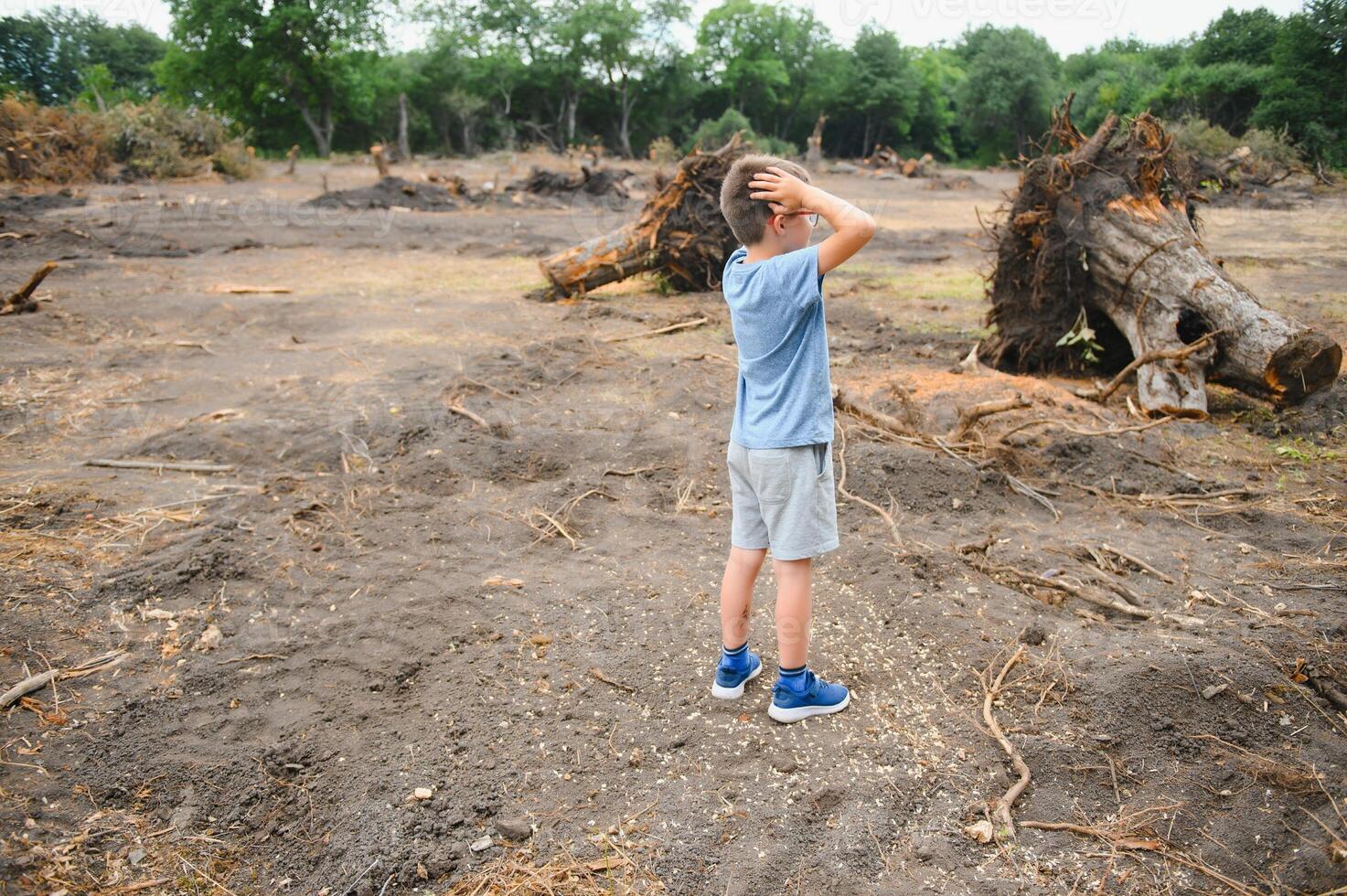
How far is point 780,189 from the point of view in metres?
2.32

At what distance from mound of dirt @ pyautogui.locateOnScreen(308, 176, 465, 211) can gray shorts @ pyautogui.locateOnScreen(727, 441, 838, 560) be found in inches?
685

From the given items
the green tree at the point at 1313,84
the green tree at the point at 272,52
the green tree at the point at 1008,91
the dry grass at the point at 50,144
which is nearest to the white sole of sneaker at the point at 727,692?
the dry grass at the point at 50,144

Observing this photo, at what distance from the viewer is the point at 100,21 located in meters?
47.5

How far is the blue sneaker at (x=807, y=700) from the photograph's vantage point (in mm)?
2693

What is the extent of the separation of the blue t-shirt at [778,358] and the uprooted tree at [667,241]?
7.36m

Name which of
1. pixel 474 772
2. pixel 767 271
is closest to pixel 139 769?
pixel 474 772

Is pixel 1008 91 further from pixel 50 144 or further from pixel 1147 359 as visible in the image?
pixel 1147 359

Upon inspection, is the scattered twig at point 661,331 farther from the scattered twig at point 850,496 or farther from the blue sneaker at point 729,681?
the blue sneaker at point 729,681

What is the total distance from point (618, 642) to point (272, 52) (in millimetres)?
42240

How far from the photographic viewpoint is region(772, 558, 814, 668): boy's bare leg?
257cm

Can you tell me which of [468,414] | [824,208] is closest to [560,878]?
[824,208]

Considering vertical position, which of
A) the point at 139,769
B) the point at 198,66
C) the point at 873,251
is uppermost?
the point at 198,66

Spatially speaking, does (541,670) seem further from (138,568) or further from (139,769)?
(138,568)

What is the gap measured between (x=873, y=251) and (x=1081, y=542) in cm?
1001
